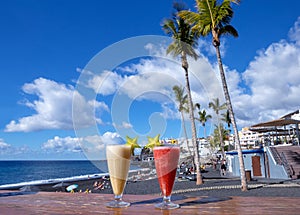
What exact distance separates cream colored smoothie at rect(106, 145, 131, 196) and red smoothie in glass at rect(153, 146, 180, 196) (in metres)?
0.17

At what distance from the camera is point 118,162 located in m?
1.45

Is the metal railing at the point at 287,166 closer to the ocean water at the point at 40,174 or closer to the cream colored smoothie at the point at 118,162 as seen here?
the ocean water at the point at 40,174

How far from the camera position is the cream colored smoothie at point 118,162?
1447mm

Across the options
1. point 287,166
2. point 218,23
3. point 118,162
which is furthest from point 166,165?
point 287,166

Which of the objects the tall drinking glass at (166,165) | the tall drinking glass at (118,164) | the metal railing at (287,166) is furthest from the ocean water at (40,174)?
the tall drinking glass at (166,165)

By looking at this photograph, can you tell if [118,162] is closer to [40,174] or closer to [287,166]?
[287,166]

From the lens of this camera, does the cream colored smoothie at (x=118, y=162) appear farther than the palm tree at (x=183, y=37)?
No

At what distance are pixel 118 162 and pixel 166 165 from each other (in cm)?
27

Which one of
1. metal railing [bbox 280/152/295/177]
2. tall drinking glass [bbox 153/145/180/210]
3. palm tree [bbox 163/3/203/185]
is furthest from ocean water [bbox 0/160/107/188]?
tall drinking glass [bbox 153/145/180/210]

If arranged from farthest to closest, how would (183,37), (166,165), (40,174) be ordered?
(40,174)
(183,37)
(166,165)

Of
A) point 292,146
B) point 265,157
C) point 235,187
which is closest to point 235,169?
point 265,157

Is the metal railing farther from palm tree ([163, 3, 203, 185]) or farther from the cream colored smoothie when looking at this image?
the cream colored smoothie

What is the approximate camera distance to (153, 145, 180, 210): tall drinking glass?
1375 millimetres

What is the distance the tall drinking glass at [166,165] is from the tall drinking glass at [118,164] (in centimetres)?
17
